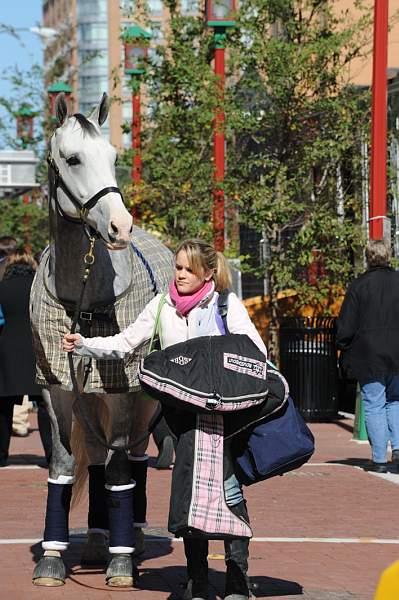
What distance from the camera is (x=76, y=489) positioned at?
27.3 feet

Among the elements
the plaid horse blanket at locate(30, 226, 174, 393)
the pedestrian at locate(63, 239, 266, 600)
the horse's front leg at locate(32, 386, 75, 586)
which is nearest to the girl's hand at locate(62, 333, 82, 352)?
the pedestrian at locate(63, 239, 266, 600)

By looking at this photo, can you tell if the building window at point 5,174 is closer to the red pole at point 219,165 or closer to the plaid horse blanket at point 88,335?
the red pole at point 219,165

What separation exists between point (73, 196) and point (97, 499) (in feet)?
6.51

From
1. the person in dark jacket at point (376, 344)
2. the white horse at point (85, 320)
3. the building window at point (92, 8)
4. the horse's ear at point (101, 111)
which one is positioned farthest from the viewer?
the building window at point (92, 8)

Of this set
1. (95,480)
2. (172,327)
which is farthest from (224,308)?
(95,480)

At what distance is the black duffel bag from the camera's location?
689cm

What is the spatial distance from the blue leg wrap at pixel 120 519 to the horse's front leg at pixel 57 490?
247mm

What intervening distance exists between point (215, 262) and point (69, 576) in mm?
2064

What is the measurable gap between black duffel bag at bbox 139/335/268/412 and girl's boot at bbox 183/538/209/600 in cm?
70

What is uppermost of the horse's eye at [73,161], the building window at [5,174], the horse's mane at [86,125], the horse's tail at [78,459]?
the building window at [5,174]

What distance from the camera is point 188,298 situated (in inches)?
283

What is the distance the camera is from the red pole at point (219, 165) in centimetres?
1980

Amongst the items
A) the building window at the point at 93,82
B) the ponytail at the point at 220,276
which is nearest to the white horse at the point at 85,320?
the ponytail at the point at 220,276

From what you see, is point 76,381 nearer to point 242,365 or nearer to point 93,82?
point 242,365
